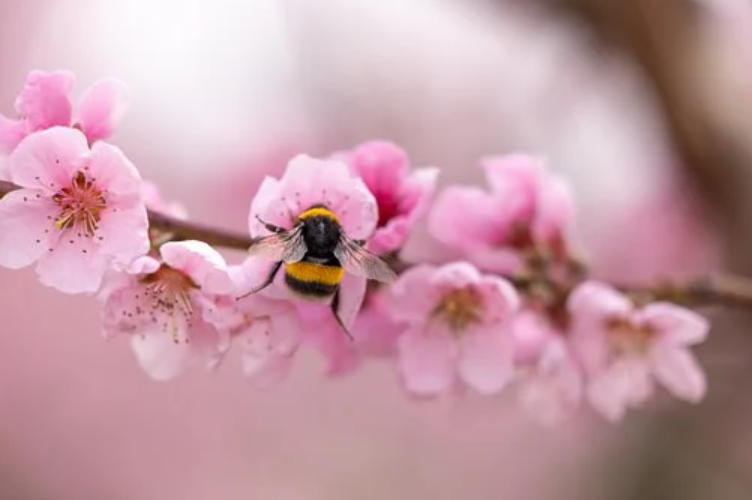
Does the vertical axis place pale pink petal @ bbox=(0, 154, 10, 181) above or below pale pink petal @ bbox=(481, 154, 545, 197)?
above

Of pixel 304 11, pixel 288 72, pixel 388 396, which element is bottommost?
pixel 388 396

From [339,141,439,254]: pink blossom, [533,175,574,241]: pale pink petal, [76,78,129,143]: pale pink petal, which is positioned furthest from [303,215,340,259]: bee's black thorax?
[533,175,574,241]: pale pink petal

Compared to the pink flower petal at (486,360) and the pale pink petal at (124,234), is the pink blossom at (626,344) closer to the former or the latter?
the pink flower petal at (486,360)

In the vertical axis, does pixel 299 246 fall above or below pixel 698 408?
above

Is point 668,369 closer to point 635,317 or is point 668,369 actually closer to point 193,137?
point 635,317

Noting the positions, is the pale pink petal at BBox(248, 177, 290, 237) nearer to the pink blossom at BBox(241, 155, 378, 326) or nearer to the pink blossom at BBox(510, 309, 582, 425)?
the pink blossom at BBox(241, 155, 378, 326)

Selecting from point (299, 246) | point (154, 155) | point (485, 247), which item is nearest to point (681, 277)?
point (485, 247)

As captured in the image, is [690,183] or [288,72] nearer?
→ [690,183]
